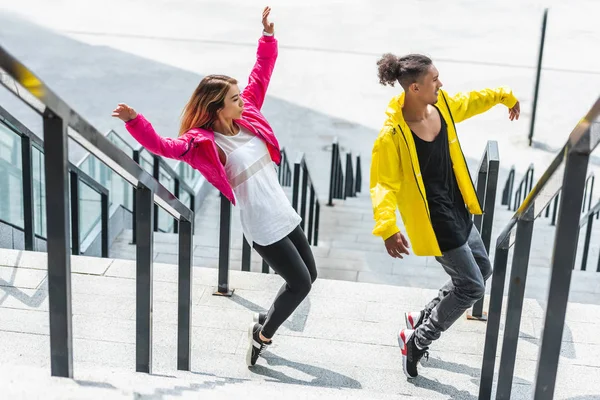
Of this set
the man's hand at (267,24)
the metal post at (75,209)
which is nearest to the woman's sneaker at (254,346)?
the man's hand at (267,24)

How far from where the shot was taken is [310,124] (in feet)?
44.7

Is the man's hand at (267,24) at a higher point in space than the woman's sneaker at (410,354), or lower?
higher

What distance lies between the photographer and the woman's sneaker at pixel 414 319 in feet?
13.6

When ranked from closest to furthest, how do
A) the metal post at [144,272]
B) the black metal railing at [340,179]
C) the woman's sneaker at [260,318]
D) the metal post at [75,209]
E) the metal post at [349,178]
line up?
the metal post at [144,272] → the woman's sneaker at [260,318] → the metal post at [75,209] → the black metal railing at [340,179] → the metal post at [349,178]

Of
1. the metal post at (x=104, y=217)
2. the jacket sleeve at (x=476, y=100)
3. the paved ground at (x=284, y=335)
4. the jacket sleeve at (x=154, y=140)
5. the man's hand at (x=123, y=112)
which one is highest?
the jacket sleeve at (x=476, y=100)

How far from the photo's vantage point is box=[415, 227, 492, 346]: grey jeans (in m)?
3.74

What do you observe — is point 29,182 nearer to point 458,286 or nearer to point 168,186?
point 458,286

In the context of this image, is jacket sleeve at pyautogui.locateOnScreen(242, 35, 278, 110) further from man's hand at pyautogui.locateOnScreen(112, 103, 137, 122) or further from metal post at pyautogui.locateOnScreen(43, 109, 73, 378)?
metal post at pyautogui.locateOnScreen(43, 109, 73, 378)

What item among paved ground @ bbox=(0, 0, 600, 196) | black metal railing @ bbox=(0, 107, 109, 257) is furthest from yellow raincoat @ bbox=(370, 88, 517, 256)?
paved ground @ bbox=(0, 0, 600, 196)

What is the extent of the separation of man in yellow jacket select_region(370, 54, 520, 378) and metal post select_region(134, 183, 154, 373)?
40.0 inches

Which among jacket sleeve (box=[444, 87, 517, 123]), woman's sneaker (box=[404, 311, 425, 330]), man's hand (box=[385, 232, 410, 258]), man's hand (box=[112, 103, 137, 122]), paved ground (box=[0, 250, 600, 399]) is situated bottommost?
paved ground (box=[0, 250, 600, 399])

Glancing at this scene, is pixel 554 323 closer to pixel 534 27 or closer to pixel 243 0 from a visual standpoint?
A: pixel 534 27

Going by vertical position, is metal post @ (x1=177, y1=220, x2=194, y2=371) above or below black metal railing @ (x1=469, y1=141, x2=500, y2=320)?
below

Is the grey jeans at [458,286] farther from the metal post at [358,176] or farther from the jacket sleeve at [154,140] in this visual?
the metal post at [358,176]
